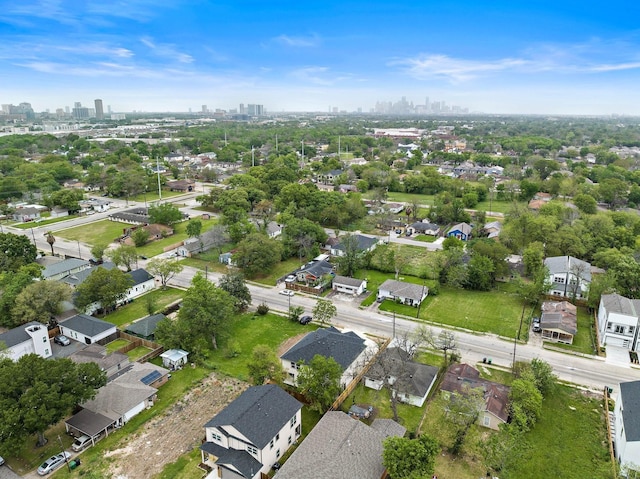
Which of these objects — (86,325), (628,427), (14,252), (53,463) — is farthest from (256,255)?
(628,427)

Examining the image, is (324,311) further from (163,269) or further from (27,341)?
(27,341)

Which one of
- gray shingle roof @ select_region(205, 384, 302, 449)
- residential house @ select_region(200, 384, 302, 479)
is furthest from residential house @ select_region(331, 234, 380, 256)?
residential house @ select_region(200, 384, 302, 479)

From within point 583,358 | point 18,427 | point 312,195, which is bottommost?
point 583,358

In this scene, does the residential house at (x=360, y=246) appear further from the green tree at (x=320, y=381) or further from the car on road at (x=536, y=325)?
the green tree at (x=320, y=381)

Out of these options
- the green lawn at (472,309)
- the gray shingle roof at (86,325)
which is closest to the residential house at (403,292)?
the green lawn at (472,309)

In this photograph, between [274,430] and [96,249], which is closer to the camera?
[274,430]

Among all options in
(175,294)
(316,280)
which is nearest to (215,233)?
(175,294)

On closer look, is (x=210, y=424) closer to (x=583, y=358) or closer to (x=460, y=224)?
(x=583, y=358)

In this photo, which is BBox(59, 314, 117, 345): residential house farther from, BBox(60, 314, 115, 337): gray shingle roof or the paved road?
the paved road
